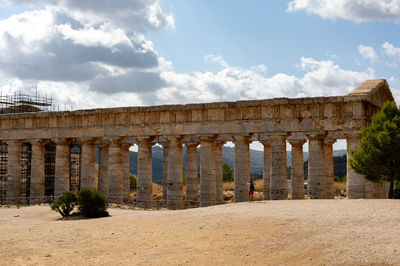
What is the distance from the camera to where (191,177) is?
30453mm

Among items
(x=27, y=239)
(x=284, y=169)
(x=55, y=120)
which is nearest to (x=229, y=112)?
(x=284, y=169)

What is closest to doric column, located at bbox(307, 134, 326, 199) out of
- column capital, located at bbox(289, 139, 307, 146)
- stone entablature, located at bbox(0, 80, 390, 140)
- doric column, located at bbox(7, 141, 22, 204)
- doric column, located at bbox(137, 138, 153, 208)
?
stone entablature, located at bbox(0, 80, 390, 140)

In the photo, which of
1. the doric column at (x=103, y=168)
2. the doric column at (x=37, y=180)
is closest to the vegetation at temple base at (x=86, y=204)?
the doric column at (x=37, y=180)

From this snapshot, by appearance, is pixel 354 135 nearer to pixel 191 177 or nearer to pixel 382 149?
pixel 382 149

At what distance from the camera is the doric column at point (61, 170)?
107 ft

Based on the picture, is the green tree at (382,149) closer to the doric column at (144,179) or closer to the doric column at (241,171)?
the doric column at (241,171)

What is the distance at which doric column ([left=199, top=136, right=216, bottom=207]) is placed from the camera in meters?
28.3

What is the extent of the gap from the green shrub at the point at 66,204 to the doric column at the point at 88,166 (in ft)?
23.7

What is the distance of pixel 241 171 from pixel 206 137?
3105 mm

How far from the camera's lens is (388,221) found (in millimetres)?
14109

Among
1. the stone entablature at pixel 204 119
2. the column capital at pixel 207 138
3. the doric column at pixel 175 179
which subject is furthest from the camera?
the doric column at pixel 175 179

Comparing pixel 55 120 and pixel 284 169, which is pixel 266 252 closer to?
pixel 284 169

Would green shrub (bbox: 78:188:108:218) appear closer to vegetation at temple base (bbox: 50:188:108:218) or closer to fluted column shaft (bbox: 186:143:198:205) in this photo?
vegetation at temple base (bbox: 50:188:108:218)

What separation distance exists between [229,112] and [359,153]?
27.5 ft
